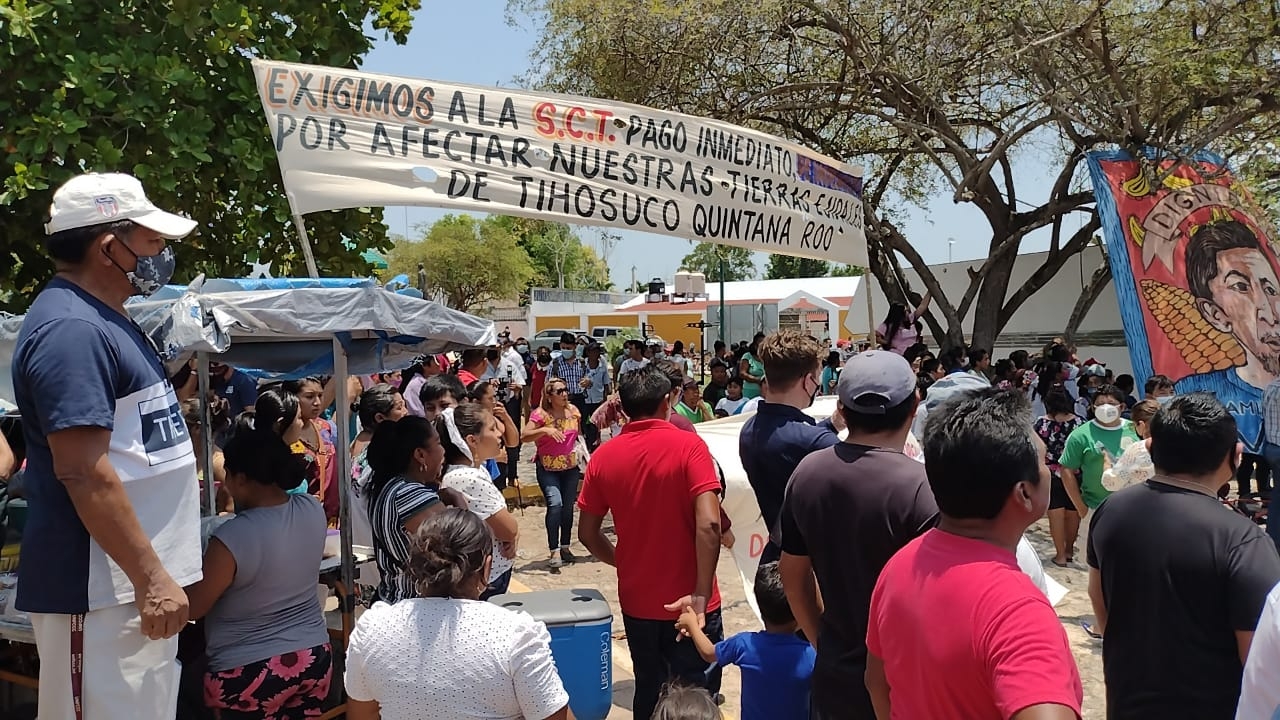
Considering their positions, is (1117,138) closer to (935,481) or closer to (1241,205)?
(1241,205)

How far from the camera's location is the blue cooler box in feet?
12.7

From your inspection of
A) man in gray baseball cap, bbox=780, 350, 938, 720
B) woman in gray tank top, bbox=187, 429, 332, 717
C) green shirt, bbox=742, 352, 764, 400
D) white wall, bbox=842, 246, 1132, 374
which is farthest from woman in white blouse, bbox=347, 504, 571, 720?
white wall, bbox=842, 246, 1132, 374

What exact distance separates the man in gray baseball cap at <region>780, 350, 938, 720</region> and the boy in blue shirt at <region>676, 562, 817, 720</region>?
1.13 feet

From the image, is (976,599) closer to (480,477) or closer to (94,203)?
(94,203)

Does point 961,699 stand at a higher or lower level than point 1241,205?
lower

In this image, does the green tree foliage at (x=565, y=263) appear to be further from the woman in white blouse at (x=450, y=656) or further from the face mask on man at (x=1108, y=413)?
the woman in white blouse at (x=450, y=656)

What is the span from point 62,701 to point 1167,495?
10.2 ft

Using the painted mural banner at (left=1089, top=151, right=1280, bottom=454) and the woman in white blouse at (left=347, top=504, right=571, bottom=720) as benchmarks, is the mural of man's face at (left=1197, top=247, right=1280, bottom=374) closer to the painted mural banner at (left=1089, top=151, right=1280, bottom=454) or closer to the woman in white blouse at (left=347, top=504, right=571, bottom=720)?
the painted mural banner at (left=1089, top=151, right=1280, bottom=454)

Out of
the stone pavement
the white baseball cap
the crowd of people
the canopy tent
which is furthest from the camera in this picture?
the stone pavement

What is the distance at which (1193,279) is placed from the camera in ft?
28.7

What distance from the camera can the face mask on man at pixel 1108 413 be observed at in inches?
275

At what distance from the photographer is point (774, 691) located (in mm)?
3170

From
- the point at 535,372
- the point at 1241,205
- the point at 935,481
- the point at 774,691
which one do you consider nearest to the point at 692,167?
the point at 774,691

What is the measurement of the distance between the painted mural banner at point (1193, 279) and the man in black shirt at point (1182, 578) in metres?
6.04
